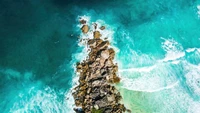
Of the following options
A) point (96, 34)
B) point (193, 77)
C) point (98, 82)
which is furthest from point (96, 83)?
point (193, 77)

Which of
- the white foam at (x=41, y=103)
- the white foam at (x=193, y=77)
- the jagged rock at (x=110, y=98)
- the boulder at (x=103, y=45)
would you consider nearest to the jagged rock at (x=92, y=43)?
the boulder at (x=103, y=45)

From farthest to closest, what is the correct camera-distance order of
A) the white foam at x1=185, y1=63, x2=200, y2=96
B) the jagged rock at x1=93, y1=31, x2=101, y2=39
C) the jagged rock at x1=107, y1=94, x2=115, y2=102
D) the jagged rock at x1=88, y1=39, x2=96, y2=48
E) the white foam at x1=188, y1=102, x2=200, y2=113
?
the jagged rock at x1=93, y1=31, x2=101, y2=39 < the jagged rock at x1=88, y1=39, x2=96, y2=48 < the white foam at x1=185, y1=63, x2=200, y2=96 < the white foam at x1=188, y1=102, x2=200, y2=113 < the jagged rock at x1=107, y1=94, x2=115, y2=102

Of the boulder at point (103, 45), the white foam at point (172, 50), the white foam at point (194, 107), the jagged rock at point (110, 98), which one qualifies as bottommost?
the white foam at point (194, 107)

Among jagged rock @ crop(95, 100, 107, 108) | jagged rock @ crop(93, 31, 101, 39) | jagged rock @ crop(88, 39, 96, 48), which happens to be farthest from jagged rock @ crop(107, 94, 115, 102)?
jagged rock @ crop(93, 31, 101, 39)

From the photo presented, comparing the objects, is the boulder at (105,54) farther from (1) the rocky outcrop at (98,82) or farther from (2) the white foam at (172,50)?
(2) the white foam at (172,50)

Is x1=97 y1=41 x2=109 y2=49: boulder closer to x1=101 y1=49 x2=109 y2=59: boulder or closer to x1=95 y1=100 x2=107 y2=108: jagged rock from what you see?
x1=101 y1=49 x2=109 y2=59: boulder

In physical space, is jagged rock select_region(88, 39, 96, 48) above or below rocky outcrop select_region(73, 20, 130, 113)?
above
